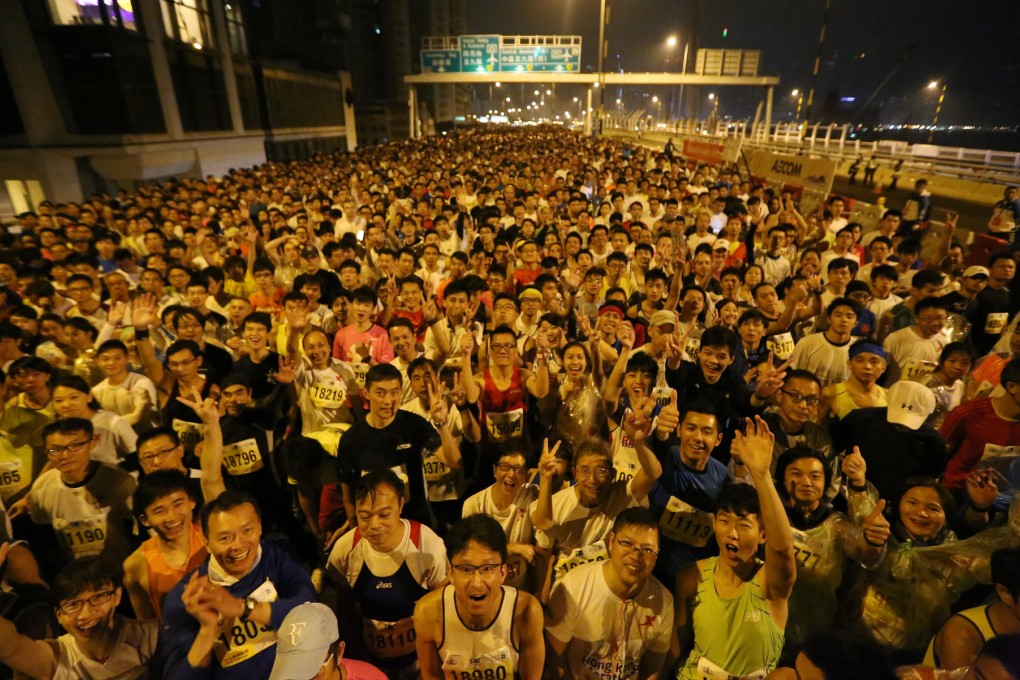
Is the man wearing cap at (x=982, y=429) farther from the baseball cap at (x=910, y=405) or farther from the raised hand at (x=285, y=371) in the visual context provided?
the raised hand at (x=285, y=371)

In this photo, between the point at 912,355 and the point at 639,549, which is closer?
the point at 639,549

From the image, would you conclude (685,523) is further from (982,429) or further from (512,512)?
(982,429)

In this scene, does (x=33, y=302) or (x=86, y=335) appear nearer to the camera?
(x=86, y=335)

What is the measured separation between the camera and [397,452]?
11.9 feet

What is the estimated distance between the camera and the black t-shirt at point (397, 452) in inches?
142

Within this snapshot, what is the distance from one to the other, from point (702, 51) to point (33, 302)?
149 ft

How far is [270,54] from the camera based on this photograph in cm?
3281

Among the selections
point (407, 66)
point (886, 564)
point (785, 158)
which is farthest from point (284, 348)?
point (407, 66)

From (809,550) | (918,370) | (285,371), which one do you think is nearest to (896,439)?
(809,550)

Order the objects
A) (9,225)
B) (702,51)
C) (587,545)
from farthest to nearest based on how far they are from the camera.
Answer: (702,51) → (9,225) → (587,545)

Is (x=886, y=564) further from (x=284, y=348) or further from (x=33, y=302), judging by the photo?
(x=33, y=302)

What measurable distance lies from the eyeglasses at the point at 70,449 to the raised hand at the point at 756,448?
4.15 meters

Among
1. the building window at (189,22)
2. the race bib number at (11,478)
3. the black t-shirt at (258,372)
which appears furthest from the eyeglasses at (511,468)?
the building window at (189,22)

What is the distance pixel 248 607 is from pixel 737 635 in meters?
2.37
